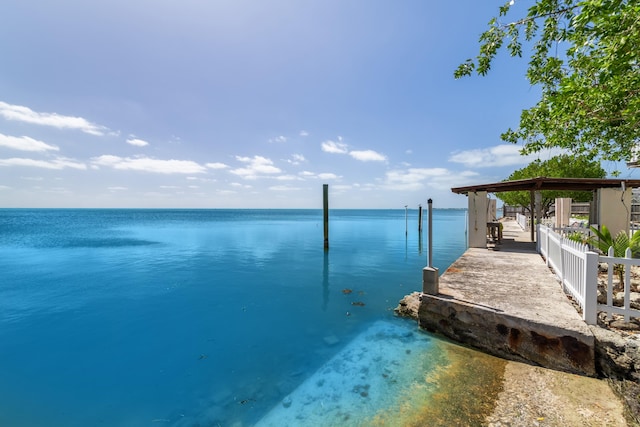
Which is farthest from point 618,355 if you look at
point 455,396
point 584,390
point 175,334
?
point 175,334

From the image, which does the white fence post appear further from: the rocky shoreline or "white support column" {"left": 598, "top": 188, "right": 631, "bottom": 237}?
"white support column" {"left": 598, "top": 188, "right": 631, "bottom": 237}

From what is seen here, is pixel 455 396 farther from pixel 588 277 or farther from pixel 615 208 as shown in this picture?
pixel 615 208

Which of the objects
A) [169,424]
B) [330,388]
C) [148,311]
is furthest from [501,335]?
[148,311]

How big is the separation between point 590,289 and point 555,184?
7.93 metres

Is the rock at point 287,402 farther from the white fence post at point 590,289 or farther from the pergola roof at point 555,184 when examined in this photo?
the pergola roof at point 555,184

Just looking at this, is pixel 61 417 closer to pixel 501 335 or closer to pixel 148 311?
pixel 148 311

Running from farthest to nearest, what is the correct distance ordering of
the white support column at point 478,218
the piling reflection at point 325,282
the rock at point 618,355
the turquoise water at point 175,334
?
the white support column at point 478,218
the piling reflection at point 325,282
the turquoise water at point 175,334
the rock at point 618,355

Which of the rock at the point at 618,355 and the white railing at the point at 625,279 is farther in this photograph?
the white railing at the point at 625,279

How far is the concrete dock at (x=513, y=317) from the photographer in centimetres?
408

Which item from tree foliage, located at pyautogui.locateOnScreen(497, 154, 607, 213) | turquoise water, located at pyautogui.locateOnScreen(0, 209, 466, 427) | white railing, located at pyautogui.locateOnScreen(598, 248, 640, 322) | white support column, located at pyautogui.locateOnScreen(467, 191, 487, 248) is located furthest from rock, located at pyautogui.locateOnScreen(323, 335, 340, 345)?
tree foliage, located at pyautogui.locateOnScreen(497, 154, 607, 213)

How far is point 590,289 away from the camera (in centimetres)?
432

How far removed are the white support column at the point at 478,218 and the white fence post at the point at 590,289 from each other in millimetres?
7395

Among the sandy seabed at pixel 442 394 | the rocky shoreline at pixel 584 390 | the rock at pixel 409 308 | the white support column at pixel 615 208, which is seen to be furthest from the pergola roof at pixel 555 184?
the sandy seabed at pixel 442 394

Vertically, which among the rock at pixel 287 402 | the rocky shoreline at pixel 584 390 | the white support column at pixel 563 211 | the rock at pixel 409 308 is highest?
the white support column at pixel 563 211
